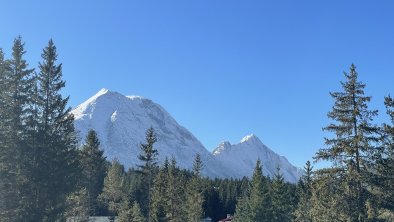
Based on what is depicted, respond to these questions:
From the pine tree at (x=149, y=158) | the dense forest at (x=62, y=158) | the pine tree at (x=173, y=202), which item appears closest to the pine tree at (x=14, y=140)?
the dense forest at (x=62, y=158)

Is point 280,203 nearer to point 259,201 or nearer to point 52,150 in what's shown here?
point 259,201

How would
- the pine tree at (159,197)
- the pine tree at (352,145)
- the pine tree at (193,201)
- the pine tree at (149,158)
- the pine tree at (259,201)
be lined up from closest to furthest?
the pine tree at (352,145) → the pine tree at (159,197) → the pine tree at (149,158) → the pine tree at (259,201) → the pine tree at (193,201)

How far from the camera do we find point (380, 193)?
27.6 metres

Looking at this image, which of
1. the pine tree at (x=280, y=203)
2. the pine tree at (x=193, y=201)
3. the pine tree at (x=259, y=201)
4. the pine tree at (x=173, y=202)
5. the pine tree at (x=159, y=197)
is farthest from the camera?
the pine tree at (x=193, y=201)

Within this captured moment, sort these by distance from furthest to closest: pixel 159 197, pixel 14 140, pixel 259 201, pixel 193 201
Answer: pixel 193 201 → pixel 259 201 → pixel 159 197 → pixel 14 140

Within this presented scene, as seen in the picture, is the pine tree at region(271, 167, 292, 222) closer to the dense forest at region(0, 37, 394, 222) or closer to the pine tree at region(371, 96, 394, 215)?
the dense forest at region(0, 37, 394, 222)

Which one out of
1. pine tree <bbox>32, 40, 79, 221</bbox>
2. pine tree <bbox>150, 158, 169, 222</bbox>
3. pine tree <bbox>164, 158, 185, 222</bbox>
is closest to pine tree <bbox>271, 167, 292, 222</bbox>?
pine tree <bbox>164, 158, 185, 222</bbox>

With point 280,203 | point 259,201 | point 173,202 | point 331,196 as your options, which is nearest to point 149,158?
point 173,202

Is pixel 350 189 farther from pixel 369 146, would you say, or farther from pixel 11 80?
pixel 11 80

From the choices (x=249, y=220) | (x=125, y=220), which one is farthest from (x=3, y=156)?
(x=249, y=220)

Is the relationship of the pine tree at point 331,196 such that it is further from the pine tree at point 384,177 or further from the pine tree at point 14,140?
the pine tree at point 14,140

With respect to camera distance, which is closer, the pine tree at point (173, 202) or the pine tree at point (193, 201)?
the pine tree at point (173, 202)

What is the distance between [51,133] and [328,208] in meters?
21.6

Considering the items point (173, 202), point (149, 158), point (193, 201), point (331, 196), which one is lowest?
point (331, 196)
